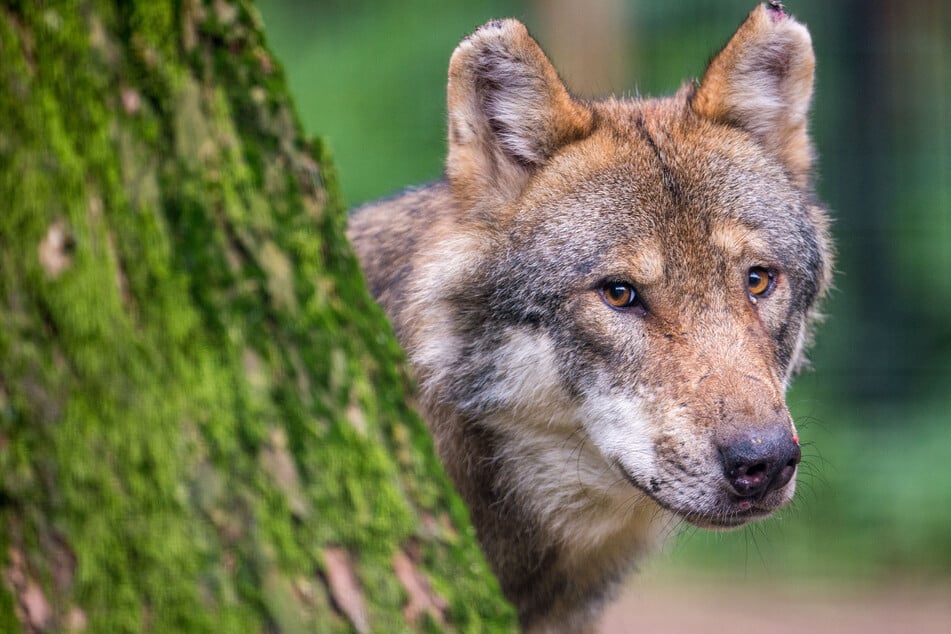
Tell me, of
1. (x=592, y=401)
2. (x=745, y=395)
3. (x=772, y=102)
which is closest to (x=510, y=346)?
(x=592, y=401)

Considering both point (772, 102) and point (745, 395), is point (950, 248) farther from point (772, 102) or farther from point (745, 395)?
point (745, 395)

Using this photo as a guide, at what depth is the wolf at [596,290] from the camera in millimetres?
3453

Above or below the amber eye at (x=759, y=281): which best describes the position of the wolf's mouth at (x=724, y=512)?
below

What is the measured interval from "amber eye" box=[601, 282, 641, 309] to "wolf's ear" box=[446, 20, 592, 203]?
537 mm

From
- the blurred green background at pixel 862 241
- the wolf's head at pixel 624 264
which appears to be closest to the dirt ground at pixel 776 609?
the blurred green background at pixel 862 241

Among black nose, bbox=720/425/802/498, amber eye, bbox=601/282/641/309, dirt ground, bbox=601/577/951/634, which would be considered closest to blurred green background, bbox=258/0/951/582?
dirt ground, bbox=601/577/951/634

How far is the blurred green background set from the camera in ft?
27.4

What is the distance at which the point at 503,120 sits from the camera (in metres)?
3.88

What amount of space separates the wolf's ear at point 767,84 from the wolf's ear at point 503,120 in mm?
531

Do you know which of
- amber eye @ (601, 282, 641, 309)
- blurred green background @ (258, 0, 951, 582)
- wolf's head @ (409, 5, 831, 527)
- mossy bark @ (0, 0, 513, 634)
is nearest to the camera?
mossy bark @ (0, 0, 513, 634)

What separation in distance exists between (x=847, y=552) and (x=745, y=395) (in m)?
5.82

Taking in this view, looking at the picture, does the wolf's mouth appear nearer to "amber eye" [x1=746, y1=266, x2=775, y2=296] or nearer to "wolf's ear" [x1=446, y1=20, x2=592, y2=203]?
"amber eye" [x1=746, y1=266, x2=775, y2=296]

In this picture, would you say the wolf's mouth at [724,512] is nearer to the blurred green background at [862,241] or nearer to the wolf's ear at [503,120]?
the wolf's ear at [503,120]

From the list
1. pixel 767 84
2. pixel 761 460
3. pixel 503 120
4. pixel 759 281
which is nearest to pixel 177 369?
pixel 761 460
